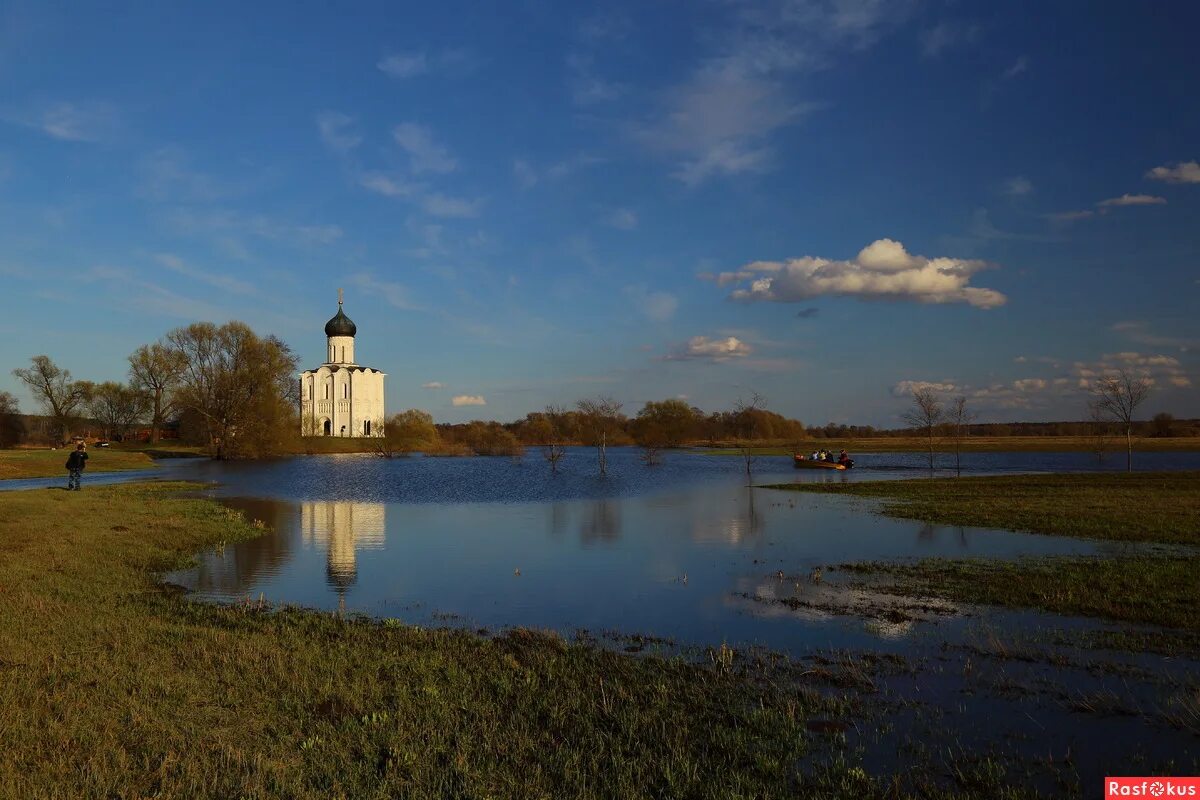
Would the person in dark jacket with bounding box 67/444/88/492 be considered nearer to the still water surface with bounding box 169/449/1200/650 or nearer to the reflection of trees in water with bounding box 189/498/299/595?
the still water surface with bounding box 169/449/1200/650

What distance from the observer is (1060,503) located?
1063 inches

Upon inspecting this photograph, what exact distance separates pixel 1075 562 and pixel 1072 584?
109 inches

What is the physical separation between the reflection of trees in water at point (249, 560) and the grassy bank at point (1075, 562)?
12.9 m

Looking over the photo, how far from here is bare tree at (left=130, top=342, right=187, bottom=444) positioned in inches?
3059

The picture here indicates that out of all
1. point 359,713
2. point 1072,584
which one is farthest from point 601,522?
point 359,713

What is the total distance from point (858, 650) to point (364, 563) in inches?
478

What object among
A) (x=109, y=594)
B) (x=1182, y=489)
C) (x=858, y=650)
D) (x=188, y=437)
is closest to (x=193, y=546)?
(x=109, y=594)

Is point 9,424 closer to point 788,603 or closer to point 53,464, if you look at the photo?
point 53,464

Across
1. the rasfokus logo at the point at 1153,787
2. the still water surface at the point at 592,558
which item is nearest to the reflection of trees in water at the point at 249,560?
the still water surface at the point at 592,558

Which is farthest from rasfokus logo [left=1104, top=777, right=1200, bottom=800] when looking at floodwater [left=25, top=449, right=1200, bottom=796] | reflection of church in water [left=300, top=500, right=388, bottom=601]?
reflection of church in water [left=300, top=500, right=388, bottom=601]

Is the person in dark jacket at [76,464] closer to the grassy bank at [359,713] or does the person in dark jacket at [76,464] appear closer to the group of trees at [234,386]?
the grassy bank at [359,713]

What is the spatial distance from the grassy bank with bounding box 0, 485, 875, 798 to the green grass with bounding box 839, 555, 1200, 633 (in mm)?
6619

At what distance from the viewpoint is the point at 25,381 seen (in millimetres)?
95688

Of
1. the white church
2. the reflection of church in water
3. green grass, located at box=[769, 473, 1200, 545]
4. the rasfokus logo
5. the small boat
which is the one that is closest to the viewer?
the rasfokus logo
